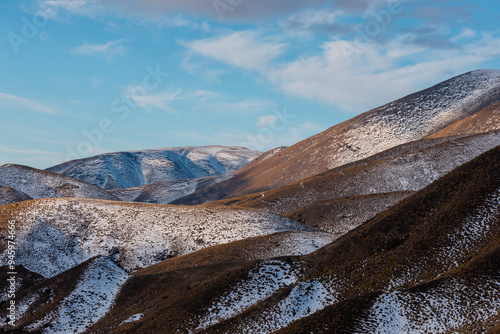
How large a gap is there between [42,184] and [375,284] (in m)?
127

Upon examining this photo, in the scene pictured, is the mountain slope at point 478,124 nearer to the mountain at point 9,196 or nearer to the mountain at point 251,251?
the mountain at point 251,251

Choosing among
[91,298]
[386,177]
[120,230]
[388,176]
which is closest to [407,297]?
[91,298]

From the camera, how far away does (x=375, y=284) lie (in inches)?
1347

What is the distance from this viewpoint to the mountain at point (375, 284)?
28.0 m

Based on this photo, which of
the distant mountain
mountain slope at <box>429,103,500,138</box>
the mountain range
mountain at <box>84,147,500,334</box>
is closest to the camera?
mountain at <box>84,147,500,334</box>

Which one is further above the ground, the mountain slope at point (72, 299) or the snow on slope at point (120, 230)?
the snow on slope at point (120, 230)

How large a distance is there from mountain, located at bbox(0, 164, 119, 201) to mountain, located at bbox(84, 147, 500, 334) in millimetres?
98914

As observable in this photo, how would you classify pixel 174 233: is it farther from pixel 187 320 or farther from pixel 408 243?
pixel 408 243

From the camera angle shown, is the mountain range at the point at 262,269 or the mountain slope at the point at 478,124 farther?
the mountain slope at the point at 478,124

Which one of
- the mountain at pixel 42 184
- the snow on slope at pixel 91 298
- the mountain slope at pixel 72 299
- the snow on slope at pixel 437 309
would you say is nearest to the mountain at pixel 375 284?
the snow on slope at pixel 437 309

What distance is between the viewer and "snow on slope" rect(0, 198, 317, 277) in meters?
63.2

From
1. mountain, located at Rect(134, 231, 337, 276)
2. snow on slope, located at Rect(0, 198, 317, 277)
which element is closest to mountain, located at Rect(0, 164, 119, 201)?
snow on slope, located at Rect(0, 198, 317, 277)

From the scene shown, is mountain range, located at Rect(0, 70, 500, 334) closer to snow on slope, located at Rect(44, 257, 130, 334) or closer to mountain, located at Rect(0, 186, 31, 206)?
snow on slope, located at Rect(44, 257, 130, 334)

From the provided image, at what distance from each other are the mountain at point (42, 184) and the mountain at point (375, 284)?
98.9 metres
